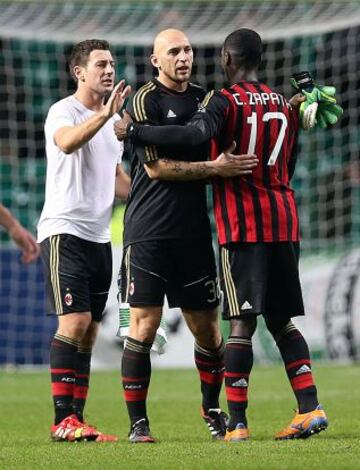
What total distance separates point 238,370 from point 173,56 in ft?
5.35

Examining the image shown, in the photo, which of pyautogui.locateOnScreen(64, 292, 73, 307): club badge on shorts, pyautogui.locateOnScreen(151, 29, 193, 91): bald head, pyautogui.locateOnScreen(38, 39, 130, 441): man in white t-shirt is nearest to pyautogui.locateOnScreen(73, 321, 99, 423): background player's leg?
pyautogui.locateOnScreen(38, 39, 130, 441): man in white t-shirt

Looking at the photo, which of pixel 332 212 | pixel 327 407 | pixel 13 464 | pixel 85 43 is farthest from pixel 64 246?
pixel 332 212

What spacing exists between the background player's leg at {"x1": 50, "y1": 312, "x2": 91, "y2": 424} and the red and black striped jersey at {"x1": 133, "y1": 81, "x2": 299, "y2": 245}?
983mm

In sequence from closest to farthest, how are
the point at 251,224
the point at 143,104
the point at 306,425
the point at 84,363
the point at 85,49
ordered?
1. the point at 306,425
2. the point at 251,224
3. the point at 143,104
4. the point at 85,49
5. the point at 84,363

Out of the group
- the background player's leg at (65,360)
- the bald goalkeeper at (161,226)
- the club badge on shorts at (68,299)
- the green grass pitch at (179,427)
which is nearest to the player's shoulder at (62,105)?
the bald goalkeeper at (161,226)

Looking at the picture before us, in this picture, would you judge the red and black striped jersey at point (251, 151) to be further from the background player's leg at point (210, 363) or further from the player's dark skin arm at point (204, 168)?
the background player's leg at point (210, 363)

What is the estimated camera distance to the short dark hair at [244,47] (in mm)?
6730

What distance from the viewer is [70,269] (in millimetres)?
7195

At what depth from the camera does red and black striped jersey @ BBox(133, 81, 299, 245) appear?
663 centimetres

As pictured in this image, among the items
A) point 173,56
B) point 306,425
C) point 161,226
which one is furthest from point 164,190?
point 306,425

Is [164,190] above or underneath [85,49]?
underneath

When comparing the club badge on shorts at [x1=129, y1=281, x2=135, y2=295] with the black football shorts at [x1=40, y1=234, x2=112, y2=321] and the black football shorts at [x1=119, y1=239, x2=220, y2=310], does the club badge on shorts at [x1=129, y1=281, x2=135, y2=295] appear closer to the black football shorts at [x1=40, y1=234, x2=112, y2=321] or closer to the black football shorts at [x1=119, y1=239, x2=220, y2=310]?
the black football shorts at [x1=119, y1=239, x2=220, y2=310]

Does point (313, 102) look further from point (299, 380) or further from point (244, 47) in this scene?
point (299, 380)

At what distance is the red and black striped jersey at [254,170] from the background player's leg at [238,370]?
0.46 metres
